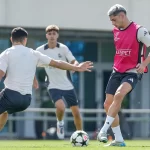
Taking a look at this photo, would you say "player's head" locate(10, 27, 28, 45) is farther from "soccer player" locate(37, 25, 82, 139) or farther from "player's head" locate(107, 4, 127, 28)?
"soccer player" locate(37, 25, 82, 139)

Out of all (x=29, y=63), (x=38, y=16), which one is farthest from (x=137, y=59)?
(x=38, y=16)

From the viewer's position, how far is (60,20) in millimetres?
24203

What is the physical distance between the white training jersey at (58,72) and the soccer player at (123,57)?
283 cm

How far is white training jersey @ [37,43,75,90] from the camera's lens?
15.4 m

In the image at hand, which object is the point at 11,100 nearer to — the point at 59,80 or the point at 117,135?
the point at 117,135

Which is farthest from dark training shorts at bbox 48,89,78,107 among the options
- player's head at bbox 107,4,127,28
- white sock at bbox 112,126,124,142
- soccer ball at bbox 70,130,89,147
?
player's head at bbox 107,4,127,28

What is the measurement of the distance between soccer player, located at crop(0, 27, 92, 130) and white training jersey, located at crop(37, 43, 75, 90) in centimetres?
345

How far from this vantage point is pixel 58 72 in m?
15.8

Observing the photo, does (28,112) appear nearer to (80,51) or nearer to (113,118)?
(80,51)

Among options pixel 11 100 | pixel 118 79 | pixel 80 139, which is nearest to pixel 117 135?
pixel 80 139

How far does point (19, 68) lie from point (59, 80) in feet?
12.9

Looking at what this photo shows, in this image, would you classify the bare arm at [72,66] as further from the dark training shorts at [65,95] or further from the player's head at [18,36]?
the dark training shorts at [65,95]

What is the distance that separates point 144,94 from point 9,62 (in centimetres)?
1701

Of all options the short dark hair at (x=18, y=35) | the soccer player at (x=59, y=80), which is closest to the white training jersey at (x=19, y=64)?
the short dark hair at (x=18, y=35)
